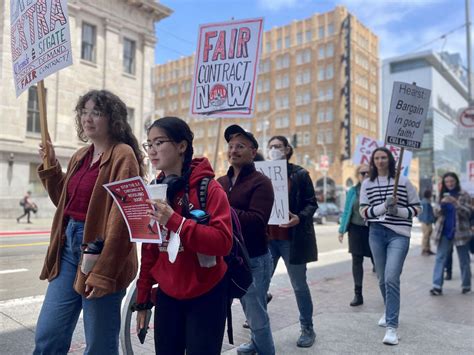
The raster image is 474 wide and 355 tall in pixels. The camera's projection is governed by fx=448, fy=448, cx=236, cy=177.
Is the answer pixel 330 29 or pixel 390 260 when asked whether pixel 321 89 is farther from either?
pixel 390 260

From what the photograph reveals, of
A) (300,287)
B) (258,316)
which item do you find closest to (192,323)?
(258,316)

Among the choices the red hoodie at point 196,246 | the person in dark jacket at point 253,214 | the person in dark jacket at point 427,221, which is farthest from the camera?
the person in dark jacket at point 427,221

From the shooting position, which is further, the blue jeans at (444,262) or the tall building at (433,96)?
the tall building at (433,96)

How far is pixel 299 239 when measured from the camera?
4422 millimetres

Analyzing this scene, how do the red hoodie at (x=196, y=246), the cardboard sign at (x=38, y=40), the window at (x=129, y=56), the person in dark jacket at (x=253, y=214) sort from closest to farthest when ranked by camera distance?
the red hoodie at (x=196, y=246), the cardboard sign at (x=38, y=40), the person in dark jacket at (x=253, y=214), the window at (x=129, y=56)

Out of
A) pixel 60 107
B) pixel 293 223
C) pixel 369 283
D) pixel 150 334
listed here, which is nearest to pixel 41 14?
pixel 293 223

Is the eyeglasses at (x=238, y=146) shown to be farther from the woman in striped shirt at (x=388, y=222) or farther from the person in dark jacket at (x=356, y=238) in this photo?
the person in dark jacket at (x=356, y=238)

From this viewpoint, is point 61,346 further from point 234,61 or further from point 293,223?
point 234,61

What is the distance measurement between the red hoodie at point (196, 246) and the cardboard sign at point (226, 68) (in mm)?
2014

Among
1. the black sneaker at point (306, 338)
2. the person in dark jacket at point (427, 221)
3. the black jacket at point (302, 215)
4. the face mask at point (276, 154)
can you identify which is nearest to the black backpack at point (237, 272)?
the black jacket at point (302, 215)

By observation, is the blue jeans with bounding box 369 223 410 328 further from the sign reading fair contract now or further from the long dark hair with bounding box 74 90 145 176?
the long dark hair with bounding box 74 90 145 176

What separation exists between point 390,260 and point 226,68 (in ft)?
8.66

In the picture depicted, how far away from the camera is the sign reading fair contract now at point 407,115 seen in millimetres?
5105

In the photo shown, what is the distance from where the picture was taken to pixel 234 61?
4555 mm
